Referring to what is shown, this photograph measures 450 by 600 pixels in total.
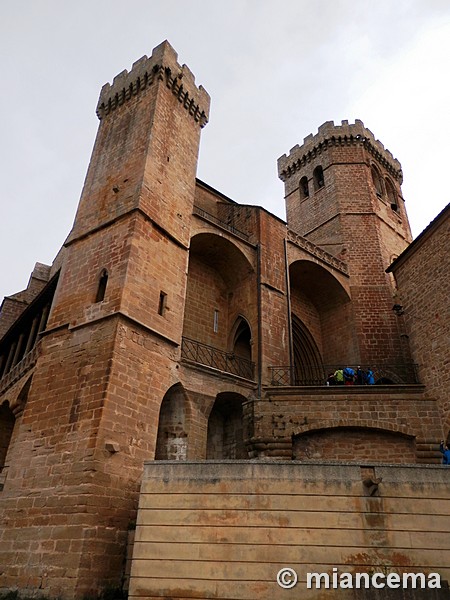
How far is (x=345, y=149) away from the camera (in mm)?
22422

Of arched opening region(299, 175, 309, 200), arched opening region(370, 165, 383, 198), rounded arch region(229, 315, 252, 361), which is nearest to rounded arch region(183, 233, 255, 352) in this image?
rounded arch region(229, 315, 252, 361)

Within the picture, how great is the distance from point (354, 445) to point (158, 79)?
12.2 metres

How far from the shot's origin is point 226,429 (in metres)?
12.3

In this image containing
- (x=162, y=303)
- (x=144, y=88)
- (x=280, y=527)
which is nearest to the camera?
(x=280, y=527)

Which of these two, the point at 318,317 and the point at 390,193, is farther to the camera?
the point at 390,193

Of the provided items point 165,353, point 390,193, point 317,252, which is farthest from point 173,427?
point 390,193

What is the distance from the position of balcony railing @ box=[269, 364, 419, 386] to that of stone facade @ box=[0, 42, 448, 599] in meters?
0.07

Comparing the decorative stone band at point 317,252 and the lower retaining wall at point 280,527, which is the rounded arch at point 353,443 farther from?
the decorative stone band at point 317,252

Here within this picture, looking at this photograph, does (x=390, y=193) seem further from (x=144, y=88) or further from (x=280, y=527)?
(x=280, y=527)

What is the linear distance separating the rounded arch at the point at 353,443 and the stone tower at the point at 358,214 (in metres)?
5.13

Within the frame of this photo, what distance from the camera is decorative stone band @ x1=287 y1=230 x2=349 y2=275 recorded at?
16.4 m

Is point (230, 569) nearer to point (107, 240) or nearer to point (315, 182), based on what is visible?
point (107, 240)

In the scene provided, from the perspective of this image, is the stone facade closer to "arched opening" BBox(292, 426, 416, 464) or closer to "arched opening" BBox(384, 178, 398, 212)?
"arched opening" BBox(292, 426, 416, 464)

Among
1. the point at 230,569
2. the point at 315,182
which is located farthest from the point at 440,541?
the point at 315,182
